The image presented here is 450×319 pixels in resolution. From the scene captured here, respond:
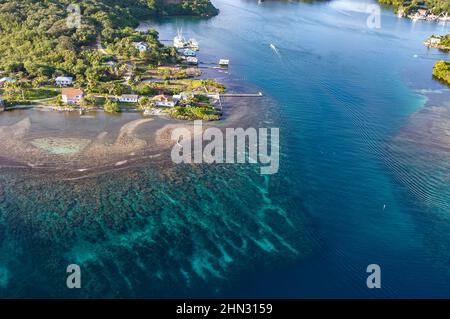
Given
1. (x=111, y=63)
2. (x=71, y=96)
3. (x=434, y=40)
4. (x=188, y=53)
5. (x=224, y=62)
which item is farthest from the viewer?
(x=434, y=40)

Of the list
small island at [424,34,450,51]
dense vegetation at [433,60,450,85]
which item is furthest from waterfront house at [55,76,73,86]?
small island at [424,34,450,51]

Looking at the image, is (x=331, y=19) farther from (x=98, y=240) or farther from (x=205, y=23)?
(x=98, y=240)

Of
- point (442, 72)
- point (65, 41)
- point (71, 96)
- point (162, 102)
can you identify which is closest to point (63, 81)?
point (71, 96)

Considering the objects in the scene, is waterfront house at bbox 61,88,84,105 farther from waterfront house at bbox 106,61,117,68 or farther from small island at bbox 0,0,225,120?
waterfront house at bbox 106,61,117,68

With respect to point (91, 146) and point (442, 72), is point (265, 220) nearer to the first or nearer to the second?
point (91, 146)

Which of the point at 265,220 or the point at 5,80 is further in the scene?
the point at 5,80
